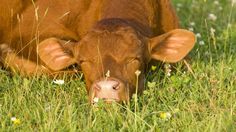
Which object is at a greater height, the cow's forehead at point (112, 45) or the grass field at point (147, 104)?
the cow's forehead at point (112, 45)

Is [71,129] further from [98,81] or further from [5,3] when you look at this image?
[5,3]

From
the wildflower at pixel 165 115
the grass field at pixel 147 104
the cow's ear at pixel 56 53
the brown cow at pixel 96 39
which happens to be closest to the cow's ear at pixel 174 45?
the brown cow at pixel 96 39

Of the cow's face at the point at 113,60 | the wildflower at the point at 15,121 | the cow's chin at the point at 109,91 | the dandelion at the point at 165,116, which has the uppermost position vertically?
the cow's face at the point at 113,60

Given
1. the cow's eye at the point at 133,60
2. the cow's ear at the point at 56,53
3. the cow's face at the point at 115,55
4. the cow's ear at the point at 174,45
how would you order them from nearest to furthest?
the cow's face at the point at 115,55, the cow's eye at the point at 133,60, the cow's ear at the point at 56,53, the cow's ear at the point at 174,45

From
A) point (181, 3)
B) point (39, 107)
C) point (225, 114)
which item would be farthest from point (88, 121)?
point (181, 3)

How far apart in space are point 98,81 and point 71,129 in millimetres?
575

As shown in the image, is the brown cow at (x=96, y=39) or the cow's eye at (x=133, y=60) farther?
the cow's eye at (x=133, y=60)

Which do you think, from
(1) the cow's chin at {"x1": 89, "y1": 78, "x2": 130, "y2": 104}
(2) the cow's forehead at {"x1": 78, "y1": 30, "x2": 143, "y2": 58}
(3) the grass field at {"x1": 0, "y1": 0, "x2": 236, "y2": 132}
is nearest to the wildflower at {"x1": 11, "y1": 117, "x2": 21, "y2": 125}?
(3) the grass field at {"x1": 0, "y1": 0, "x2": 236, "y2": 132}

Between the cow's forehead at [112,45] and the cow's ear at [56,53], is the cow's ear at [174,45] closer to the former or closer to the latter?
the cow's forehead at [112,45]

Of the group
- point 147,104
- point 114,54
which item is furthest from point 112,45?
point 147,104

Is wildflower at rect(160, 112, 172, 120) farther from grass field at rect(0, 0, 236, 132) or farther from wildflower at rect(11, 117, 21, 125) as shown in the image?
wildflower at rect(11, 117, 21, 125)

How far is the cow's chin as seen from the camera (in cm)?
659

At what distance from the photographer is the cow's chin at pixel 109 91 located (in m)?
6.59

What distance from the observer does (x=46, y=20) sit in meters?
8.57
